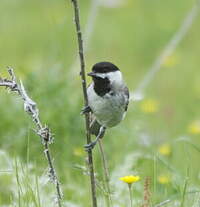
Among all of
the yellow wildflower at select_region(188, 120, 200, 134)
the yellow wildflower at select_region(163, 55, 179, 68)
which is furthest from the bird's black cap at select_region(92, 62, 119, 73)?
the yellow wildflower at select_region(163, 55, 179, 68)

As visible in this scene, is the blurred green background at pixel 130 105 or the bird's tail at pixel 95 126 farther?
the blurred green background at pixel 130 105

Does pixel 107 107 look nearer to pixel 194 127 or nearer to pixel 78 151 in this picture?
pixel 78 151

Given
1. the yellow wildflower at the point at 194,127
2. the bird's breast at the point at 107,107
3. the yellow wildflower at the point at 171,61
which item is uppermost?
the yellow wildflower at the point at 171,61

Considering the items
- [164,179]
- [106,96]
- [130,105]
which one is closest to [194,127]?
[130,105]

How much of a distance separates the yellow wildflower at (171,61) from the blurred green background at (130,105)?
0.03 meters

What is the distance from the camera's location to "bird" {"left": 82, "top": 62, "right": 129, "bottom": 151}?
3.96 m

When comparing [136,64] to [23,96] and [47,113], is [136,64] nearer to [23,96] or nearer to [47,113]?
[47,113]

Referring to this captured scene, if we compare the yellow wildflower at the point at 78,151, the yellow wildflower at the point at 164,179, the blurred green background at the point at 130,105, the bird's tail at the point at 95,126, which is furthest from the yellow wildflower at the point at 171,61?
the bird's tail at the point at 95,126

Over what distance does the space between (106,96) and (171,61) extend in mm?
5217

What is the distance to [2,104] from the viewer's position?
5.96 meters

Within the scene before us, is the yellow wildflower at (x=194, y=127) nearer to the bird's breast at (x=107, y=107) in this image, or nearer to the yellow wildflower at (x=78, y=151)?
the yellow wildflower at (x=78, y=151)

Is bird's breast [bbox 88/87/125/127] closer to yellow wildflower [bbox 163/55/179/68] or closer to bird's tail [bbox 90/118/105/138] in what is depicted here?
bird's tail [bbox 90/118/105/138]

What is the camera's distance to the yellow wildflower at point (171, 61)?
903 cm

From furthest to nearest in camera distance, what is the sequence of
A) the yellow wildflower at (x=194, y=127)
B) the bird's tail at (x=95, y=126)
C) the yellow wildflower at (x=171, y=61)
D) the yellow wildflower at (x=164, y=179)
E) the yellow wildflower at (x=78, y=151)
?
the yellow wildflower at (x=171, y=61)
the yellow wildflower at (x=194, y=127)
the yellow wildflower at (x=78, y=151)
the yellow wildflower at (x=164, y=179)
the bird's tail at (x=95, y=126)
